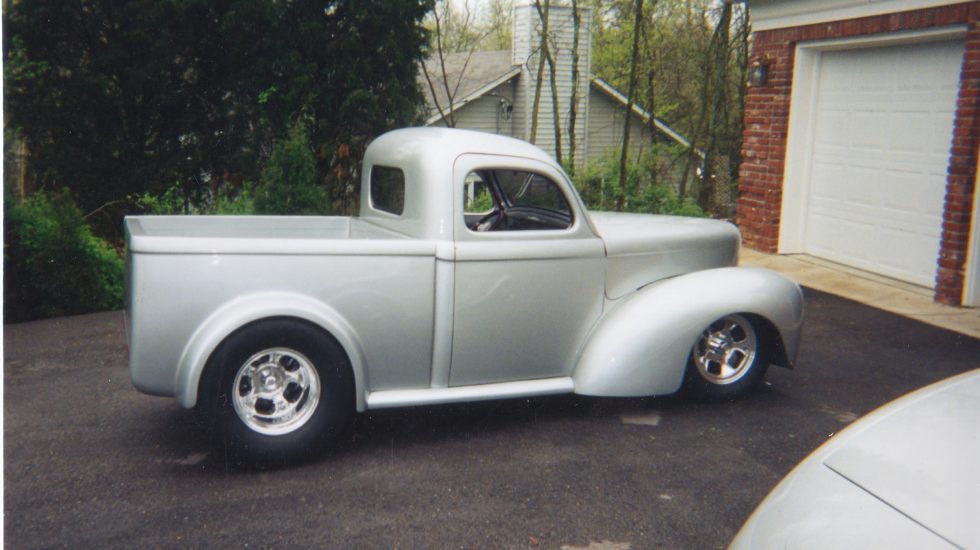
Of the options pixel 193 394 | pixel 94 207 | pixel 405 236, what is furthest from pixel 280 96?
pixel 193 394

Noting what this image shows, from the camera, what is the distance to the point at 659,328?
525 cm

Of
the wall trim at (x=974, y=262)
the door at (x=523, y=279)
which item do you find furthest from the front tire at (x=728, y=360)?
the wall trim at (x=974, y=262)

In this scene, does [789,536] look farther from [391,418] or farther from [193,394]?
[391,418]

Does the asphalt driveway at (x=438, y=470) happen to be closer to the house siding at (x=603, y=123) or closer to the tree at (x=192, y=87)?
the tree at (x=192, y=87)

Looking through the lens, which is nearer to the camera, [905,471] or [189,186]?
[905,471]

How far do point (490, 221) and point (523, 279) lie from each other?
790 mm

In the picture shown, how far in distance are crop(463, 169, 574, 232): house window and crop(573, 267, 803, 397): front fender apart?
69 centimetres

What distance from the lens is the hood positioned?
17.9 feet

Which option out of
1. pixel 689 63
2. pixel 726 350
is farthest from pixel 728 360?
pixel 689 63

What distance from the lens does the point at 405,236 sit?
5.13 metres

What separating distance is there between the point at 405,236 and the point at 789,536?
3379mm

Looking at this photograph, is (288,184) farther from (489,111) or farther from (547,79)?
(547,79)

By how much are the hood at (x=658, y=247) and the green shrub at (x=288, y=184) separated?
420 centimetres

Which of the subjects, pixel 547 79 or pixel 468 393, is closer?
pixel 468 393
